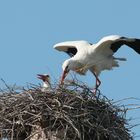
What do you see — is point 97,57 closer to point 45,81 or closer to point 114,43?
point 114,43

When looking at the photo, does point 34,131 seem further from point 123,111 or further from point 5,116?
point 123,111

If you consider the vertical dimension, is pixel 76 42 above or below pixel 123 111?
above

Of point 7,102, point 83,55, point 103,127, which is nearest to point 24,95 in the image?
point 7,102

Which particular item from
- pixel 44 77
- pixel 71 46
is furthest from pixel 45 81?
pixel 71 46

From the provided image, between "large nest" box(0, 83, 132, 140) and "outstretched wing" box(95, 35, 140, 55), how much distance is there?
203 centimetres

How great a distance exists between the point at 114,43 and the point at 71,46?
3.07 ft

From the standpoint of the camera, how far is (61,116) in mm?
8656

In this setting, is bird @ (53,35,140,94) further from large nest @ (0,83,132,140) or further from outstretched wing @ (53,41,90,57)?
large nest @ (0,83,132,140)

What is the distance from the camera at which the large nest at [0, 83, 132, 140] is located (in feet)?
28.4

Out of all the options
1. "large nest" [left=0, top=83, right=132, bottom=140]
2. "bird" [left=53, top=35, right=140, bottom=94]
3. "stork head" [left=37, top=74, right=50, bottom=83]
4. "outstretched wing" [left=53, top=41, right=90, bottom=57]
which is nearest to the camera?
"large nest" [left=0, top=83, right=132, bottom=140]

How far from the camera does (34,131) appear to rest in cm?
870

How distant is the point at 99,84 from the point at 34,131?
116 inches

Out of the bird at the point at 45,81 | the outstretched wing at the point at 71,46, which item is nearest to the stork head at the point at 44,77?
the bird at the point at 45,81

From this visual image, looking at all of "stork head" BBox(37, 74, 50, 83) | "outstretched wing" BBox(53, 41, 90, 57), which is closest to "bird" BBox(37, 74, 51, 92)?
"stork head" BBox(37, 74, 50, 83)
